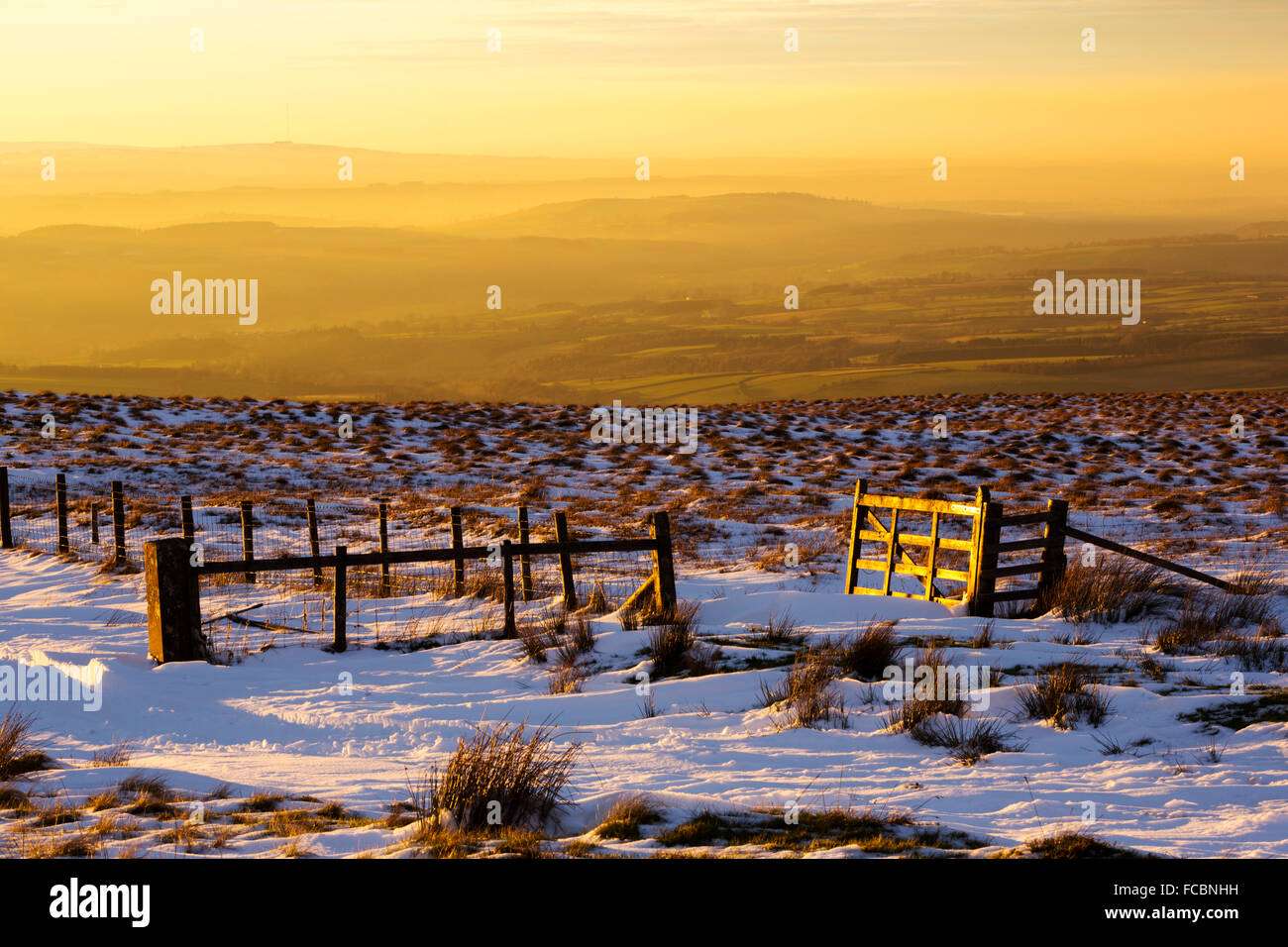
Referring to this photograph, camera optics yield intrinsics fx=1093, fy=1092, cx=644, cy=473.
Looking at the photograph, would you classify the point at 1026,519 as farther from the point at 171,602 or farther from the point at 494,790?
the point at 171,602

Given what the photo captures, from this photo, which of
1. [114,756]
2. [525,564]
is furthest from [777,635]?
[114,756]

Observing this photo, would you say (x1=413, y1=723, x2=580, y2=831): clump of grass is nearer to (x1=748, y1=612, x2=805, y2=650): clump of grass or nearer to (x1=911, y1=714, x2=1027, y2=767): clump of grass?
(x1=911, y1=714, x2=1027, y2=767): clump of grass

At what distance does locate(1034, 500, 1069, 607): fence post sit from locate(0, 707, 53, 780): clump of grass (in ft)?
34.5

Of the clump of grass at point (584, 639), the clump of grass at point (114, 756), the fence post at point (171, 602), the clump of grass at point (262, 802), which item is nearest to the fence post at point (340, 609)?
the fence post at point (171, 602)

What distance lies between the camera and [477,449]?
132 feet

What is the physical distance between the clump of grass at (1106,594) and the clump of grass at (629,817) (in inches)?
304

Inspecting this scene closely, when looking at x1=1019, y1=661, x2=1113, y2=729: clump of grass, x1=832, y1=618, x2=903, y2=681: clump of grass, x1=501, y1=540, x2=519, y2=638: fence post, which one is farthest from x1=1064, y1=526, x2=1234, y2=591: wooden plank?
x1=501, y1=540, x2=519, y2=638: fence post

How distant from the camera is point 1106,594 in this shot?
1267cm

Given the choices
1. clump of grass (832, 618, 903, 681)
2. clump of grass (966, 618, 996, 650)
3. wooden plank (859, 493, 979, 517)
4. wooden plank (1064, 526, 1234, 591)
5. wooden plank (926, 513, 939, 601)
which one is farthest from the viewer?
wooden plank (926, 513, 939, 601)

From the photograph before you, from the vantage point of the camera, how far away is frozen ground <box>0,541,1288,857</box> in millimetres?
6375

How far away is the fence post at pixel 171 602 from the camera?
10805mm

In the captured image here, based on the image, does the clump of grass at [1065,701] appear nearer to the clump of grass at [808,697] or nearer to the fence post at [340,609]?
the clump of grass at [808,697]

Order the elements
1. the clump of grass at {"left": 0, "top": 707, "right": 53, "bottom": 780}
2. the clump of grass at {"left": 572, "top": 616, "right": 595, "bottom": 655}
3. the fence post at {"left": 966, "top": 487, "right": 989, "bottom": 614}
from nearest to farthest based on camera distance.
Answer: the clump of grass at {"left": 0, "top": 707, "right": 53, "bottom": 780} → the clump of grass at {"left": 572, "top": 616, "right": 595, "bottom": 655} → the fence post at {"left": 966, "top": 487, "right": 989, "bottom": 614}

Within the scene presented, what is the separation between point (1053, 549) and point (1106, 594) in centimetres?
79
